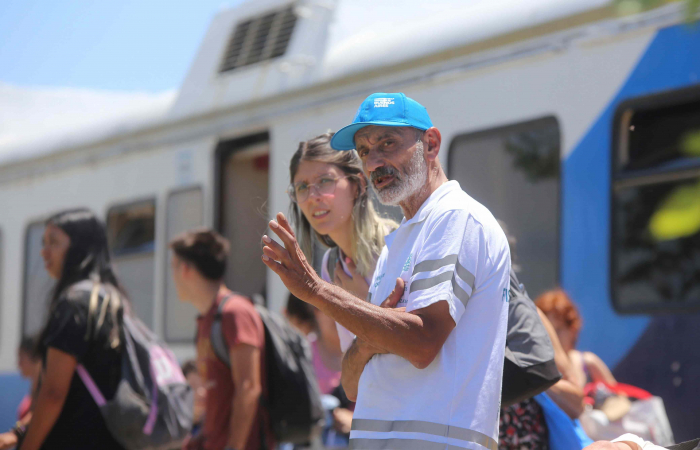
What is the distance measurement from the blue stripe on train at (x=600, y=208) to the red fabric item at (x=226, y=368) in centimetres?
143

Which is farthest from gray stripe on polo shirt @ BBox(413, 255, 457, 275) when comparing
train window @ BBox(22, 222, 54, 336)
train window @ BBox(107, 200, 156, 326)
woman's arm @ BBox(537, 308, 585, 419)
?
train window @ BBox(22, 222, 54, 336)

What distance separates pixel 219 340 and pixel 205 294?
0.88ft

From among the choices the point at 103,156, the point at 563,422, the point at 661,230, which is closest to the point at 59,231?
the point at 563,422

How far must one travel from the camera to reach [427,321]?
183 centimetres

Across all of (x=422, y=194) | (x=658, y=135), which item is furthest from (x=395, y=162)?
(x=658, y=135)

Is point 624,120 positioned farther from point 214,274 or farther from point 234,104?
point 234,104

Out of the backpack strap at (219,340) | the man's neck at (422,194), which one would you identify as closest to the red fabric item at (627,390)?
the backpack strap at (219,340)

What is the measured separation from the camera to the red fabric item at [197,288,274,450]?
389cm

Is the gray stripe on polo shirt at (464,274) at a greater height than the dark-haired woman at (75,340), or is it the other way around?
the gray stripe on polo shirt at (464,274)

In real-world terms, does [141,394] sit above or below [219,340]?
below

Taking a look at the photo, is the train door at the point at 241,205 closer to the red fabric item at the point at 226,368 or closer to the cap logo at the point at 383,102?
the red fabric item at the point at 226,368

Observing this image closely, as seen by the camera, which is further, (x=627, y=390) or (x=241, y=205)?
(x=241, y=205)

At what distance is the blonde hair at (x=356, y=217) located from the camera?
257 centimetres

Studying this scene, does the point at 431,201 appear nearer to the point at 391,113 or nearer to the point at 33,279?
the point at 391,113
